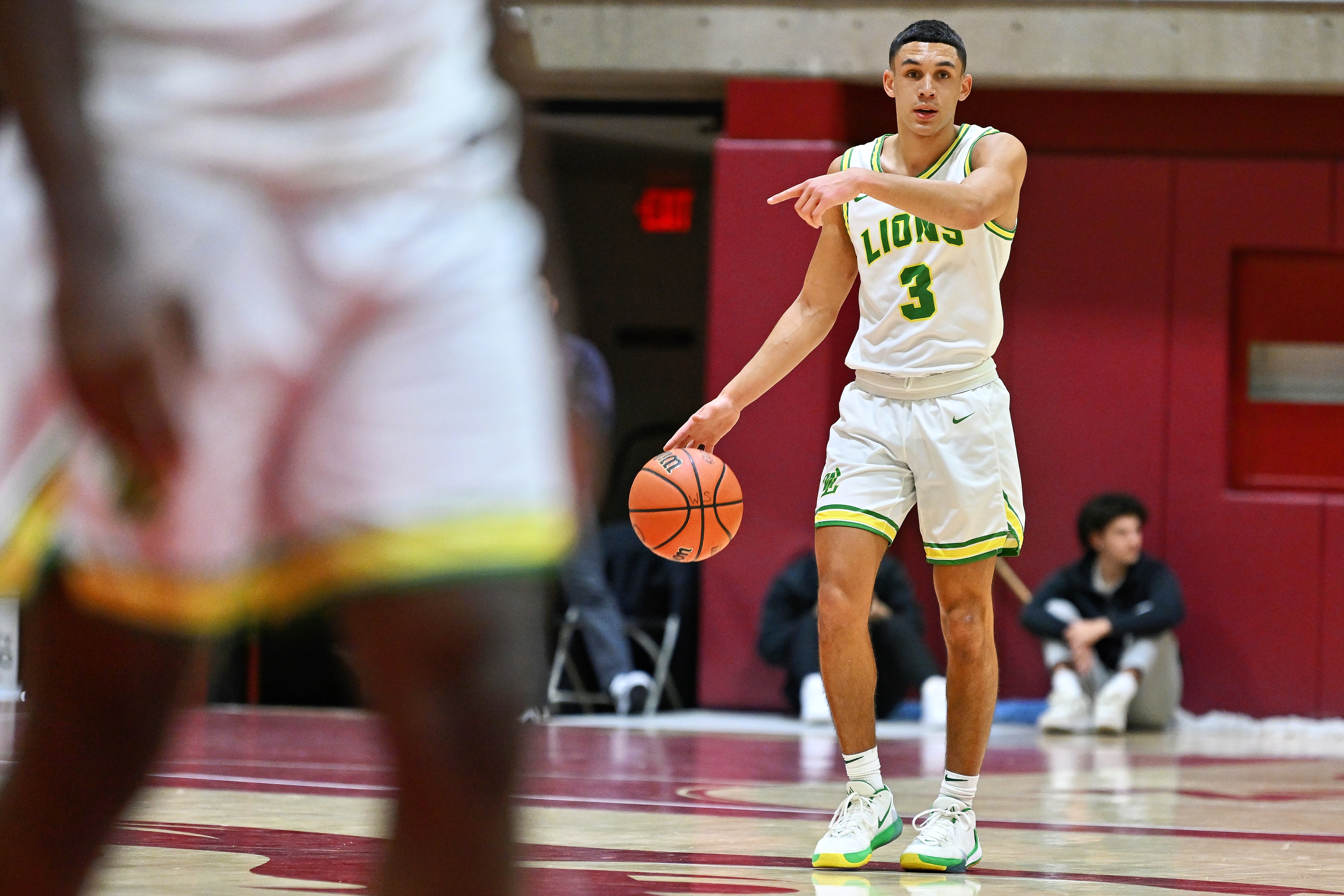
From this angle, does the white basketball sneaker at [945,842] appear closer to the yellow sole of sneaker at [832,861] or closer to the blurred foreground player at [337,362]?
the yellow sole of sneaker at [832,861]

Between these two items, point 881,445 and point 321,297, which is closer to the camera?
point 321,297

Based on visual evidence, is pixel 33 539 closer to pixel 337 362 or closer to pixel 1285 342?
pixel 337 362

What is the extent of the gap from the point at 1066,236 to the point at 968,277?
5.17m

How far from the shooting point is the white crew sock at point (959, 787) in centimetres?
375

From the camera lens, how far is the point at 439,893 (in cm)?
131

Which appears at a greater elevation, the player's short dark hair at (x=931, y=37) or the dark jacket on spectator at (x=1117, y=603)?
the player's short dark hair at (x=931, y=37)

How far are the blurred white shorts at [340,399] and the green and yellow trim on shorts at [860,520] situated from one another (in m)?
2.48

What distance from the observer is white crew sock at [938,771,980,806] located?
147 inches

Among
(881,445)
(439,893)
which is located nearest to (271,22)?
(439,893)

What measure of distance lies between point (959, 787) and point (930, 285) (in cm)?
111

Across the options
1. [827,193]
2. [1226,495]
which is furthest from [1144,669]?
[827,193]

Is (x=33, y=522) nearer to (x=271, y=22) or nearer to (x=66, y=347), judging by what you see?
(x=66, y=347)

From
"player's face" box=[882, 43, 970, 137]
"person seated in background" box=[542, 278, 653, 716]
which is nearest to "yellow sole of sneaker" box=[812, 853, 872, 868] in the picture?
"player's face" box=[882, 43, 970, 137]

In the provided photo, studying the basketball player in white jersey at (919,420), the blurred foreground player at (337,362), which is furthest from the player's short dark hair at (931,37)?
the blurred foreground player at (337,362)
